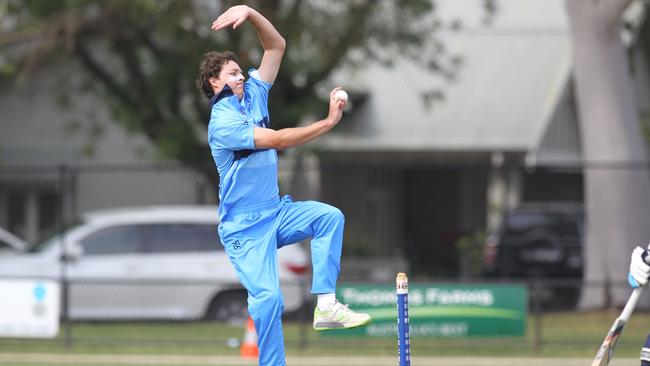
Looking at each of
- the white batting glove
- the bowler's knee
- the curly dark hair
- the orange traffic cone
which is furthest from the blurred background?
the white batting glove

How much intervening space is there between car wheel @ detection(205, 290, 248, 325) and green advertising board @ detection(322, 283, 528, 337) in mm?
2763

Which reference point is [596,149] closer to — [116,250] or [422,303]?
[422,303]

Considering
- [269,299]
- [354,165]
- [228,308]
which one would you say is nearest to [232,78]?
[269,299]

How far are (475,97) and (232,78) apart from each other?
2217 cm

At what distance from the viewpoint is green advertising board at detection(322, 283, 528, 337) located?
1634 cm

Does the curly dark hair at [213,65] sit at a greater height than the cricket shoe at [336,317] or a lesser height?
greater

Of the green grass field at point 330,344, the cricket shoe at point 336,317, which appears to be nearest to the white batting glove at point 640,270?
the cricket shoe at point 336,317

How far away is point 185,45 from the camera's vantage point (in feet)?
75.6

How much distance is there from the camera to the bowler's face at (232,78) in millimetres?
8445

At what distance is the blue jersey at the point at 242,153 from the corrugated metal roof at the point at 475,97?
65.7ft

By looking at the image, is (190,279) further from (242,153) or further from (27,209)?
(27,209)

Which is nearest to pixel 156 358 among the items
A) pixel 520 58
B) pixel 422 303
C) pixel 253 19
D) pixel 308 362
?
pixel 308 362

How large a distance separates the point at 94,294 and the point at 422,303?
5002 mm

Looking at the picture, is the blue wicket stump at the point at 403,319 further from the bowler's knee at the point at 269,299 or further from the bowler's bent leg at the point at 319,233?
the bowler's knee at the point at 269,299
